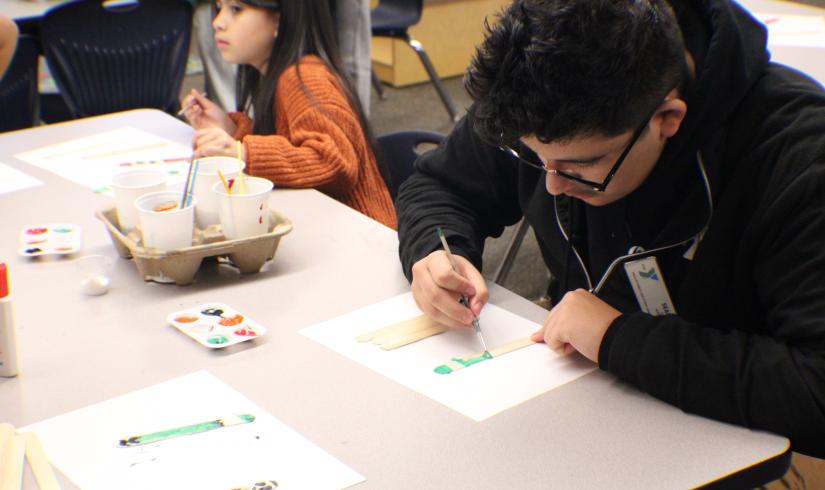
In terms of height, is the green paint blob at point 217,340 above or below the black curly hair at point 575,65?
below

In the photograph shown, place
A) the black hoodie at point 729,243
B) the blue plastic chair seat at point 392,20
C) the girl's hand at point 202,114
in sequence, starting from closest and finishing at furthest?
the black hoodie at point 729,243
the girl's hand at point 202,114
the blue plastic chair seat at point 392,20

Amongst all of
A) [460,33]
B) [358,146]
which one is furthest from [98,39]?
[460,33]

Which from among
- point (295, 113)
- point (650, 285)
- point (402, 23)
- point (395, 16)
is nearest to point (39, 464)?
point (650, 285)

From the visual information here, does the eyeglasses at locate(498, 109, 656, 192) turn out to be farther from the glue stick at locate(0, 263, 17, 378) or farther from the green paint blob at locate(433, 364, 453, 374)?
the glue stick at locate(0, 263, 17, 378)

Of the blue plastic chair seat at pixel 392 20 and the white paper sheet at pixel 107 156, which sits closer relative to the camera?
the white paper sheet at pixel 107 156

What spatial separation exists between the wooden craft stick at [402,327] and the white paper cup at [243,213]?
34 cm

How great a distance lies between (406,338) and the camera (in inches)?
52.7

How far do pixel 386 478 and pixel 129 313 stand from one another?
1.88 feet

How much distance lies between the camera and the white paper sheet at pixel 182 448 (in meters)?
1.04

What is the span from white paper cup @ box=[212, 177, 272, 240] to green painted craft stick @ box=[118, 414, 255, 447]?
49cm

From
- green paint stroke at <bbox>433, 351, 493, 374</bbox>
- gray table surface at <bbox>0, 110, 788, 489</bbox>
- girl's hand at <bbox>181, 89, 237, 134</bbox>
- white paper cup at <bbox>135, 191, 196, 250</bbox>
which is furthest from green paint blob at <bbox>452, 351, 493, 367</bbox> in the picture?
girl's hand at <bbox>181, 89, 237, 134</bbox>

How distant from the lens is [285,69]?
2.16m

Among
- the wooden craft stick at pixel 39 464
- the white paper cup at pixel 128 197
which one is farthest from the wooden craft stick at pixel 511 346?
the white paper cup at pixel 128 197

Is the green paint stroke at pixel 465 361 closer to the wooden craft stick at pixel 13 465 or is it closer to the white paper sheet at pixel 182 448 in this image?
the white paper sheet at pixel 182 448
